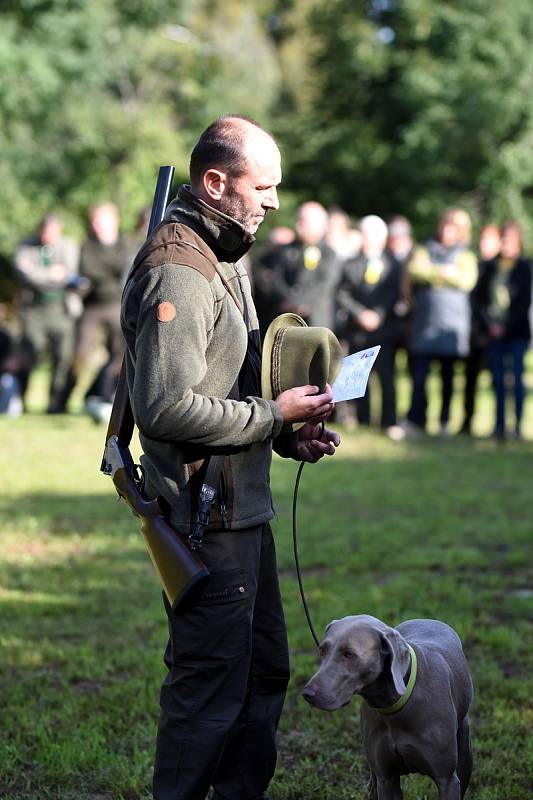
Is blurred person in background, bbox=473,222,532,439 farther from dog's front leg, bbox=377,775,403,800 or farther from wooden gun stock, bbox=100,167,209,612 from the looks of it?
dog's front leg, bbox=377,775,403,800

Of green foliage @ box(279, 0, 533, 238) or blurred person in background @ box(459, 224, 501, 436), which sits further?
green foliage @ box(279, 0, 533, 238)

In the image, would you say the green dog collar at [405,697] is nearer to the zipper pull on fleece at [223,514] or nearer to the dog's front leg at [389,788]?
A: the dog's front leg at [389,788]

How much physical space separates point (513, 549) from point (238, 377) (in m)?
5.06

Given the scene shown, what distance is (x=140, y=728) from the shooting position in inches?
193

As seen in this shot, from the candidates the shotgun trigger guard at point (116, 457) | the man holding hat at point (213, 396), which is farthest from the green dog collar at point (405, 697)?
the shotgun trigger guard at point (116, 457)

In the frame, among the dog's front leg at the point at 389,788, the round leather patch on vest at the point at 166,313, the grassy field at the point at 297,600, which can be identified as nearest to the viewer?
the round leather patch on vest at the point at 166,313

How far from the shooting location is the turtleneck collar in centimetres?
345

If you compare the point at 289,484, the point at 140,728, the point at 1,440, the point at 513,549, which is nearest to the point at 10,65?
the point at 1,440

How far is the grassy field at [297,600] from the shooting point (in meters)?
4.59

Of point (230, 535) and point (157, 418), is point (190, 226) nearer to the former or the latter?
point (157, 418)

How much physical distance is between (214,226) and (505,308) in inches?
391

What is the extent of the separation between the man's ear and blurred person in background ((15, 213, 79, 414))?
11.4 m

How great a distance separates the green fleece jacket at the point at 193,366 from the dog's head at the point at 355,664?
460mm

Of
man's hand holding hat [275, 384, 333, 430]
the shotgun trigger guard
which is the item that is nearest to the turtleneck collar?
man's hand holding hat [275, 384, 333, 430]
